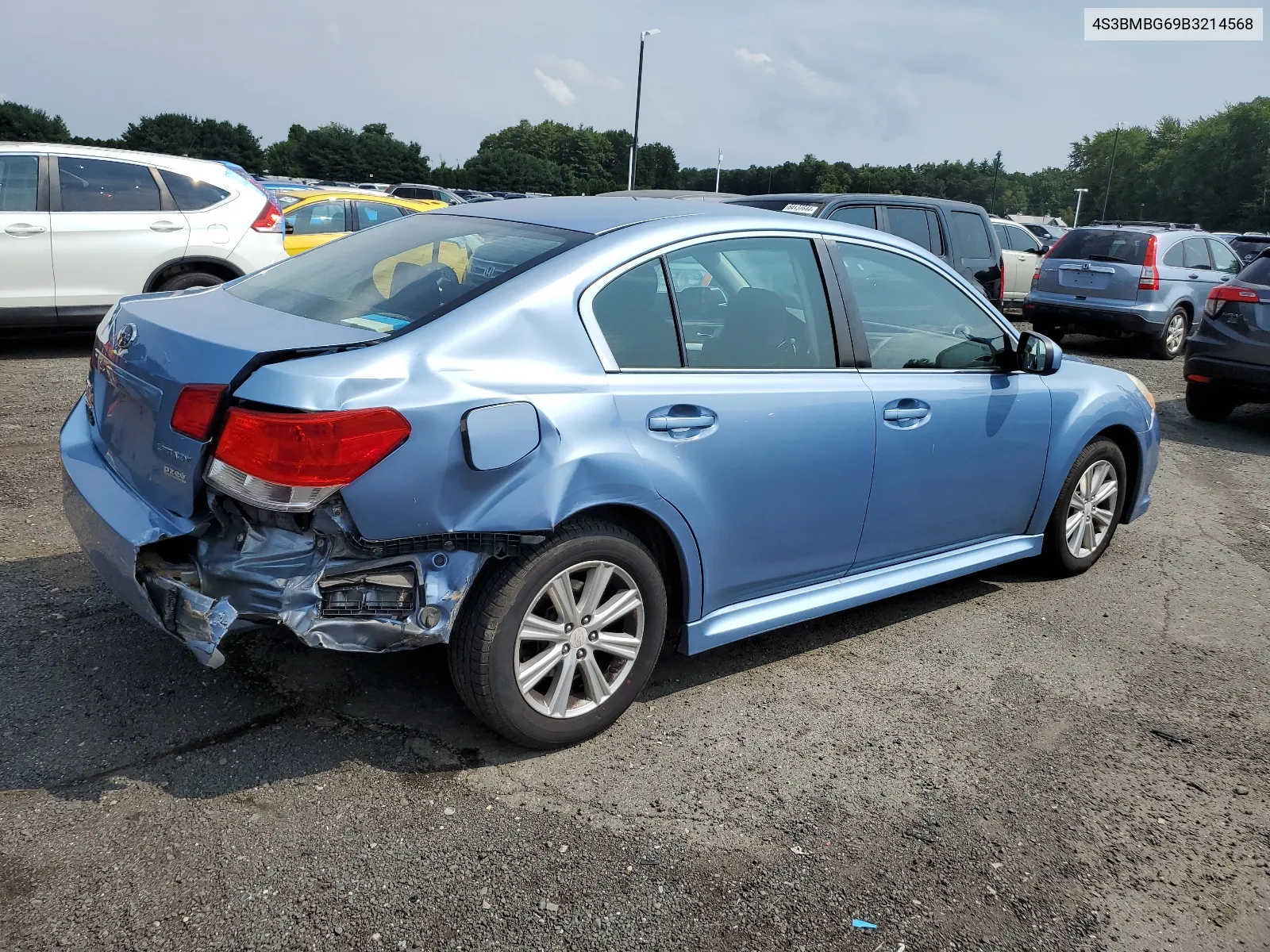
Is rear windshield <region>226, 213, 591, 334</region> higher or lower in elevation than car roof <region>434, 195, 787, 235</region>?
lower

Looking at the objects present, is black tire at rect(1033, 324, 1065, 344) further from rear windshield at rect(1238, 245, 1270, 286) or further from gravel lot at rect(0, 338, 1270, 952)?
gravel lot at rect(0, 338, 1270, 952)

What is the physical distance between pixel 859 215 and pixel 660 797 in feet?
22.9

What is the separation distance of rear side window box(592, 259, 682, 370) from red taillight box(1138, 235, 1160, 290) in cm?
1187

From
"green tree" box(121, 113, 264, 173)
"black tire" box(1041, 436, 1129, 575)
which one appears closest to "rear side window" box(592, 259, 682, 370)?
"black tire" box(1041, 436, 1129, 575)

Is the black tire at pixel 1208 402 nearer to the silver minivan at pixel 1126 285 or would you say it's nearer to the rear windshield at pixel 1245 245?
the silver minivan at pixel 1126 285

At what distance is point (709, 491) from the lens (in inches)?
132

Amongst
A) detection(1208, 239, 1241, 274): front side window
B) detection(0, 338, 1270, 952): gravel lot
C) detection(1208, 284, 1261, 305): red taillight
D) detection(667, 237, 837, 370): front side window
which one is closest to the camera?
detection(0, 338, 1270, 952): gravel lot

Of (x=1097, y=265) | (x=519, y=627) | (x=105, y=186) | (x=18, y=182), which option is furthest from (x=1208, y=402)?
(x=18, y=182)

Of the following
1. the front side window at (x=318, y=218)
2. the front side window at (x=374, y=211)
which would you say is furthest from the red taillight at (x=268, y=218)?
the front side window at (x=374, y=211)

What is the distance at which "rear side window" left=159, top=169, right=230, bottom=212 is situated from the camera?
907 centimetres

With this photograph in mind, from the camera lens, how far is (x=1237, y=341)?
8773 millimetres

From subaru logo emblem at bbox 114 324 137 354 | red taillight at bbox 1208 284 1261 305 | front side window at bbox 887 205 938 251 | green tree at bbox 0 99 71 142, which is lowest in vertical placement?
subaru logo emblem at bbox 114 324 137 354

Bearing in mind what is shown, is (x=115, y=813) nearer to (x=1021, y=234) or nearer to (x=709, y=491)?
(x=709, y=491)

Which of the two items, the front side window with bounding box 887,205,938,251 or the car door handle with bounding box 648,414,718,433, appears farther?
the front side window with bounding box 887,205,938,251
